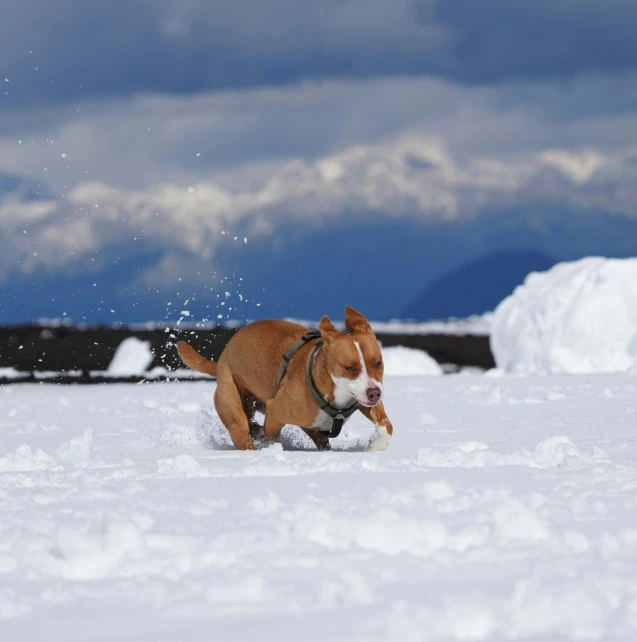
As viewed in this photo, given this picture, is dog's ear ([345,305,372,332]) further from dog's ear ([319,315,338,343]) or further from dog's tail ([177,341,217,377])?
dog's tail ([177,341,217,377])

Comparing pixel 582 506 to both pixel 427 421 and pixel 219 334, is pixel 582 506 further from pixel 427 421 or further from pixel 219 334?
pixel 219 334

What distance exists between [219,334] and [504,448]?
782 cm

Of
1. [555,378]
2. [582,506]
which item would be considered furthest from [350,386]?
[555,378]

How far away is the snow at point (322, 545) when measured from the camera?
221 centimetres

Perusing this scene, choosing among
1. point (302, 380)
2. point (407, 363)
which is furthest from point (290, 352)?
point (407, 363)

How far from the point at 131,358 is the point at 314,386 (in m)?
7.67

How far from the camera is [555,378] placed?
928 centimetres

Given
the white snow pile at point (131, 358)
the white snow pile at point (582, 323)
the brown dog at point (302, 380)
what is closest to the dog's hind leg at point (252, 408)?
the brown dog at point (302, 380)

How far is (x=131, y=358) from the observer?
12.1m

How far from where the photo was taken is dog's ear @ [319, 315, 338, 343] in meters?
4.73

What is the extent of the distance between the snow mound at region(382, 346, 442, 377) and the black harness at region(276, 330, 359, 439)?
653cm

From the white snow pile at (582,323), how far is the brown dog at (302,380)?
19.1ft

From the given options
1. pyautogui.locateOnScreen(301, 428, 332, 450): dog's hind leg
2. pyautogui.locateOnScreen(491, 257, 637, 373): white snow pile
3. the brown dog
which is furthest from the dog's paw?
pyautogui.locateOnScreen(491, 257, 637, 373): white snow pile

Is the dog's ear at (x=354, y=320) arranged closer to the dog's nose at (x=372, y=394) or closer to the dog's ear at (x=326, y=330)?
the dog's ear at (x=326, y=330)
